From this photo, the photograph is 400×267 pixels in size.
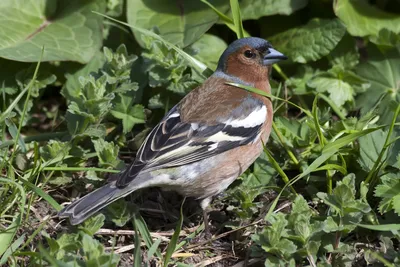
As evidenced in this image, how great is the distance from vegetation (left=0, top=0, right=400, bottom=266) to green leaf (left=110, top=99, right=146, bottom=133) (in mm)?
10

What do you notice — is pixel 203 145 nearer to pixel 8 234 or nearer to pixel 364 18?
pixel 8 234

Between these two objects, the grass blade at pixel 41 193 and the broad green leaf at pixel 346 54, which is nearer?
the grass blade at pixel 41 193

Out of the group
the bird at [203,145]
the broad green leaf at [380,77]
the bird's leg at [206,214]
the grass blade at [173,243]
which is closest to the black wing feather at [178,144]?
the bird at [203,145]

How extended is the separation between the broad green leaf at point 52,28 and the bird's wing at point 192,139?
3.37 ft

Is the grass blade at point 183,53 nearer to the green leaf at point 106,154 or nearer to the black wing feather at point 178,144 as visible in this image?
the black wing feather at point 178,144

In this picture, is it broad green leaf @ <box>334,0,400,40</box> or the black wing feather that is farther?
broad green leaf @ <box>334,0,400,40</box>

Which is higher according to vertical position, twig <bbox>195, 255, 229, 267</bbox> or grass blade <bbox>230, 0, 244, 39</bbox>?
grass blade <bbox>230, 0, 244, 39</bbox>

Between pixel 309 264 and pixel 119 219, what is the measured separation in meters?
1.18

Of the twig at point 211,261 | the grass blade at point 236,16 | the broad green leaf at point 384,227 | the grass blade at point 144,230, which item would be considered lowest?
the twig at point 211,261

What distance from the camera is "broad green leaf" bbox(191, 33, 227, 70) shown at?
525 cm

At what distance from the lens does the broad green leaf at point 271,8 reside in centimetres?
520

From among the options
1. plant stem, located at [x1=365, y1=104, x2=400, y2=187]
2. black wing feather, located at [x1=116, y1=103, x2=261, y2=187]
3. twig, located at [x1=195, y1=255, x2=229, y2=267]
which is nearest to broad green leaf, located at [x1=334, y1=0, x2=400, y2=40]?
plant stem, located at [x1=365, y1=104, x2=400, y2=187]

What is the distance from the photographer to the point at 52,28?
511 cm

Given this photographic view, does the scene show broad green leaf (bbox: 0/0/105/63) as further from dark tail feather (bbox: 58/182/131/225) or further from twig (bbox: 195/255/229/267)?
twig (bbox: 195/255/229/267)
